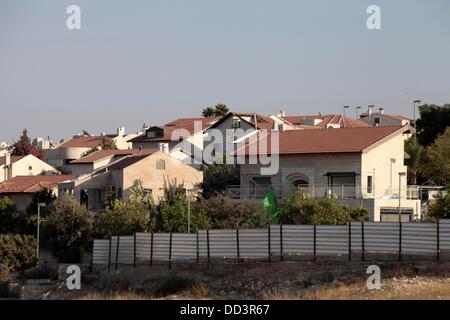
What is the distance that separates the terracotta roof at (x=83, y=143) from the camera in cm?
10386

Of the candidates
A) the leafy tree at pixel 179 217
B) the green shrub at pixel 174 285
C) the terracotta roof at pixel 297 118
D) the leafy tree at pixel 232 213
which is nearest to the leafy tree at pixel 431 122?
the terracotta roof at pixel 297 118

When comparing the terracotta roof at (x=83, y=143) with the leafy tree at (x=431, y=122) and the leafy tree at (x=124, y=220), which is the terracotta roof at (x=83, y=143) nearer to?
the leafy tree at (x=431, y=122)

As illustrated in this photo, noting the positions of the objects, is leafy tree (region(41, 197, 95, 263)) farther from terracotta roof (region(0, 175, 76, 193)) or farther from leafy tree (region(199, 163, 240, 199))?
terracotta roof (region(0, 175, 76, 193))

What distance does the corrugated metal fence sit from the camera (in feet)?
113

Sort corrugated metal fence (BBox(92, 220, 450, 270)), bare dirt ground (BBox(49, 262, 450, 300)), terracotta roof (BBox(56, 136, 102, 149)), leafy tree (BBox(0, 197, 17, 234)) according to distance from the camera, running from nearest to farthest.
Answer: bare dirt ground (BBox(49, 262, 450, 300)) < corrugated metal fence (BBox(92, 220, 450, 270)) < leafy tree (BBox(0, 197, 17, 234)) < terracotta roof (BBox(56, 136, 102, 149))

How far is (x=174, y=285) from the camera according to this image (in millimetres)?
36000

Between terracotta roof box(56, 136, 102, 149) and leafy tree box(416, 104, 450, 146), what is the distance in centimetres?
3634

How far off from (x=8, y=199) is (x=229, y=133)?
58.6ft

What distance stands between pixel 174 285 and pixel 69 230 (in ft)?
65.0

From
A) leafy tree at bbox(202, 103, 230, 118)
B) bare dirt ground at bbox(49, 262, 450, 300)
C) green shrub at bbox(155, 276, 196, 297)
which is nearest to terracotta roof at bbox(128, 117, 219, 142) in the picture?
leafy tree at bbox(202, 103, 230, 118)

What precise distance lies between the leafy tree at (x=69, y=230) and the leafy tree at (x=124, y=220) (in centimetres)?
79

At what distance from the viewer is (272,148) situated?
59875 mm
